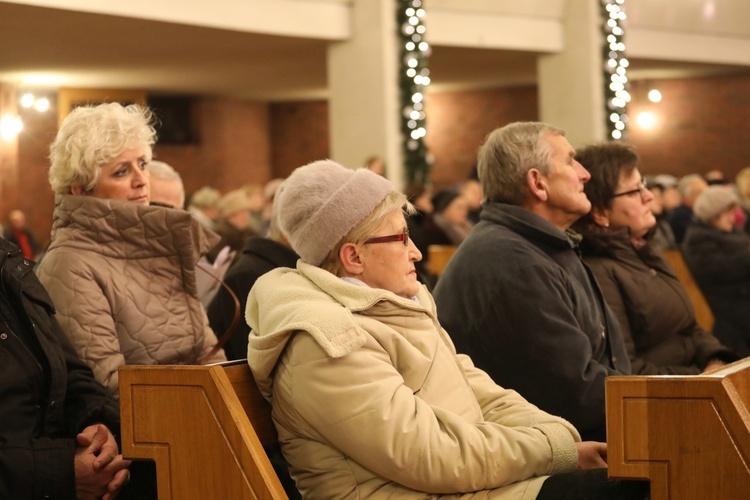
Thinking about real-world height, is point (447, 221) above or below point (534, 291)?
below

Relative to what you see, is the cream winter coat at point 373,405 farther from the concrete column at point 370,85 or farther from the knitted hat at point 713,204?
the concrete column at point 370,85

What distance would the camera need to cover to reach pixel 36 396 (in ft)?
9.29

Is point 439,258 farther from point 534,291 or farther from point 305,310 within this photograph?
point 305,310

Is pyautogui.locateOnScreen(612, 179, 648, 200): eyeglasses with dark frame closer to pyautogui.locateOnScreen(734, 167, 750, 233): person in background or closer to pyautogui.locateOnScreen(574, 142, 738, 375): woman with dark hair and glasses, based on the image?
pyautogui.locateOnScreen(574, 142, 738, 375): woman with dark hair and glasses

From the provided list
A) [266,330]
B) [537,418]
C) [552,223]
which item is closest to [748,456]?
[537,418]

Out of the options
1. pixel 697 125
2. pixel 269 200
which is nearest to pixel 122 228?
pixel 269 200

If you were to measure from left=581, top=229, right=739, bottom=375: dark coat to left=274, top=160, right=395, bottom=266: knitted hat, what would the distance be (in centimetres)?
159

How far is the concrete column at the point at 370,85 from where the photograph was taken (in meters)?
10.9

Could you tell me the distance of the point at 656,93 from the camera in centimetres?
1745

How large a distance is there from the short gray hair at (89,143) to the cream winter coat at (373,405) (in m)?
0.99

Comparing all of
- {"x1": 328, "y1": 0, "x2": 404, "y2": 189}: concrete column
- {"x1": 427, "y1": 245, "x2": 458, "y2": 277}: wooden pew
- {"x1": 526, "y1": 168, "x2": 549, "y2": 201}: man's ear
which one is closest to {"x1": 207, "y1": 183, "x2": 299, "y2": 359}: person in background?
{"x1": 526, "y1": 168, "x2": 549, "y2": 201}: man's ear

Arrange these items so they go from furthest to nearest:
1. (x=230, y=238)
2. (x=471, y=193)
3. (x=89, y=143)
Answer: (x=471, y=193) < (x=230, y=238) < (x=89, y=143)

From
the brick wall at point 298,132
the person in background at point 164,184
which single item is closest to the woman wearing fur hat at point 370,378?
the person in background at point 164,184

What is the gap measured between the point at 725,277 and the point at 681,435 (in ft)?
15.4
